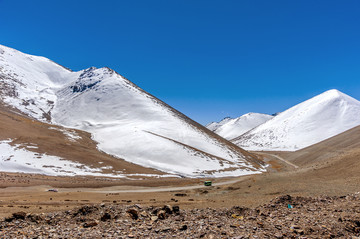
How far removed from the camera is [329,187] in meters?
28.5

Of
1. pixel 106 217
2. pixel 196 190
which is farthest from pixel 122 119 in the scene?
pixel 106 217

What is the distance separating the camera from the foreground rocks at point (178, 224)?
1139cm

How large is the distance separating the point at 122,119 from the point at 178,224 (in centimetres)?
11282

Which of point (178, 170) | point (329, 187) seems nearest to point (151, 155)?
point (178, 170)

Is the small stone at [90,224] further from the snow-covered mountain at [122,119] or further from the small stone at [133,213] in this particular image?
the snow-covered mountain at [122,119]

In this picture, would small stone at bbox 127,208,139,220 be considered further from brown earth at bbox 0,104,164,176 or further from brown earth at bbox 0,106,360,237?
brown earth at bbox 0,104,164,176

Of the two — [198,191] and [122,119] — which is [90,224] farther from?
[122,119]

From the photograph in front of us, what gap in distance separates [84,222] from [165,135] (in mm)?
89753

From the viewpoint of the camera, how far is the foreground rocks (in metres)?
11.4

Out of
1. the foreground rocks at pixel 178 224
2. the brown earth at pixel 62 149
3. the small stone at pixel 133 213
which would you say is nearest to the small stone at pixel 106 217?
the foreground rocks at pixel 178 224

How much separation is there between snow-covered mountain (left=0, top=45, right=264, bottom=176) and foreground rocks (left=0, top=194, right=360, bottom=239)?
52819 millimetres

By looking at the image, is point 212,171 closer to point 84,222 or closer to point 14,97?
point 84,222

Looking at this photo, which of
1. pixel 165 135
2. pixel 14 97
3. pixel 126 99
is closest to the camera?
pixel 165 135

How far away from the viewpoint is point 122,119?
12169cm
